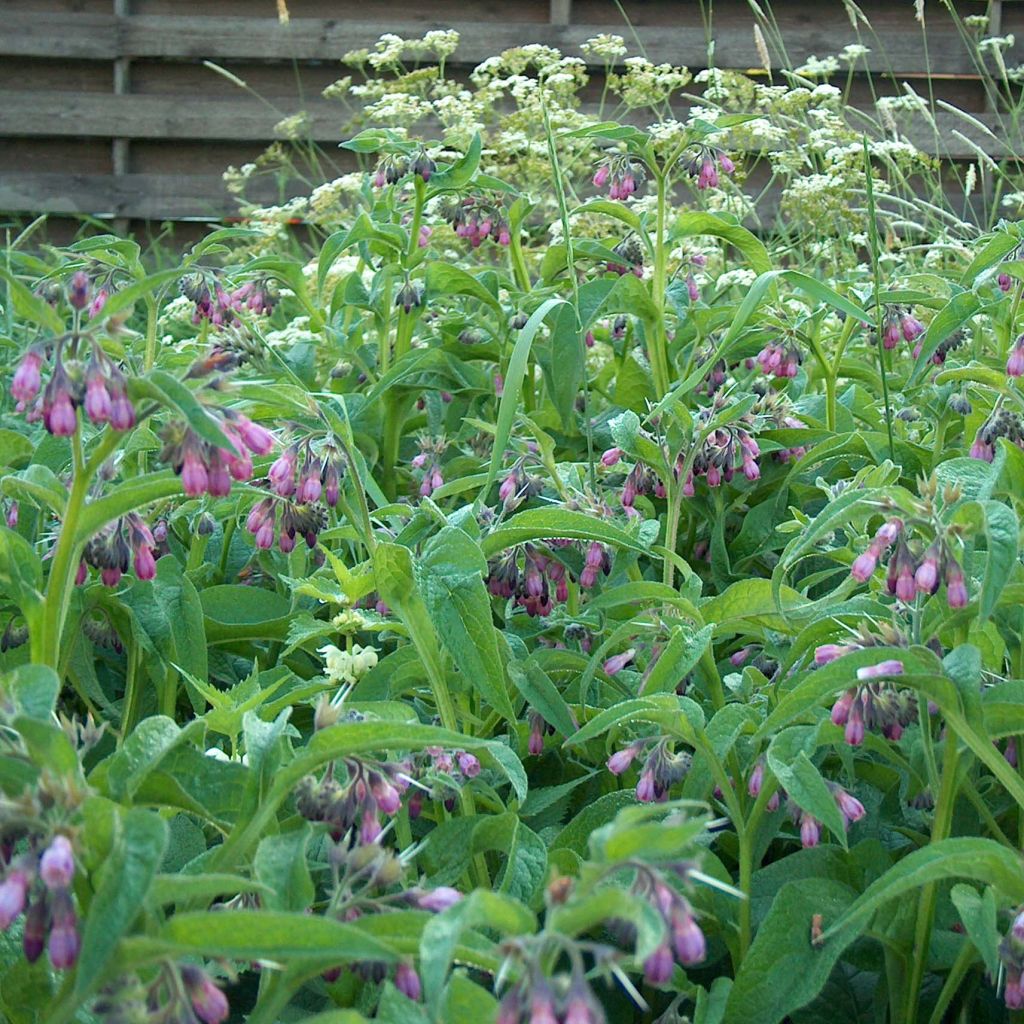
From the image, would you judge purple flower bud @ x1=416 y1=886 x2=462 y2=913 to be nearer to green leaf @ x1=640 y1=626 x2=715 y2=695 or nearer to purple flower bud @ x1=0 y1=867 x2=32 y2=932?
purple flower bud @ x1=0 y1=867 x2=32 y2=932

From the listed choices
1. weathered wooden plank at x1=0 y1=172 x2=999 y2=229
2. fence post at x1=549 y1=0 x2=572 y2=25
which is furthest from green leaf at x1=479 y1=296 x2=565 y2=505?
weathered wooden plank at x1=0 y1=172 x2=999 y2=229

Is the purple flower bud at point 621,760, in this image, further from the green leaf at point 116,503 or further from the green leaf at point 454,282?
the green leaf at point 454,282

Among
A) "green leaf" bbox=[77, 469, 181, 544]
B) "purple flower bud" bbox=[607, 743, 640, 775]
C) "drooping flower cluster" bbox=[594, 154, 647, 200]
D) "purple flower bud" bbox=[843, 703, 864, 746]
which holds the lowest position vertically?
"purple flower bud" bbox=[607, 743, 640, 775]

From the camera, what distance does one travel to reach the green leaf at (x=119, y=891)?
30.5 inches

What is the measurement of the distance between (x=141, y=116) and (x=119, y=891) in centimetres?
767

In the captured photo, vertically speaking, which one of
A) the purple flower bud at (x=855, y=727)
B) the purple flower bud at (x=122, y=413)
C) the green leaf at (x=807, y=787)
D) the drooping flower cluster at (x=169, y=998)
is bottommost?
the green leaf at (x=807, y=787)

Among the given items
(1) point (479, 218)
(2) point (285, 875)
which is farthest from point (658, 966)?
(1) point (479, 218)

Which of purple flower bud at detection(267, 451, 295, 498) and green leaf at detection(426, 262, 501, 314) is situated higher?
green leaf at detection(426, 262, 501, 314)

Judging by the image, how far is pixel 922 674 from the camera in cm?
103

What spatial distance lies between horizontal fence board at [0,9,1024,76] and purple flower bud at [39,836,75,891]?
6581mm

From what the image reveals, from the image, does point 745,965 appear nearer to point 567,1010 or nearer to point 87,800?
point 567,1010

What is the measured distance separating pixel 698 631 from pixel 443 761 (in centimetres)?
28

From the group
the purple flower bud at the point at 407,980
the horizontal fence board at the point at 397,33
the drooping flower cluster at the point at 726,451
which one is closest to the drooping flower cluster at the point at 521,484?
the drooping flower cluster at the point at 726,451

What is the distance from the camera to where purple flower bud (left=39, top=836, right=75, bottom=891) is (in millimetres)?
771
